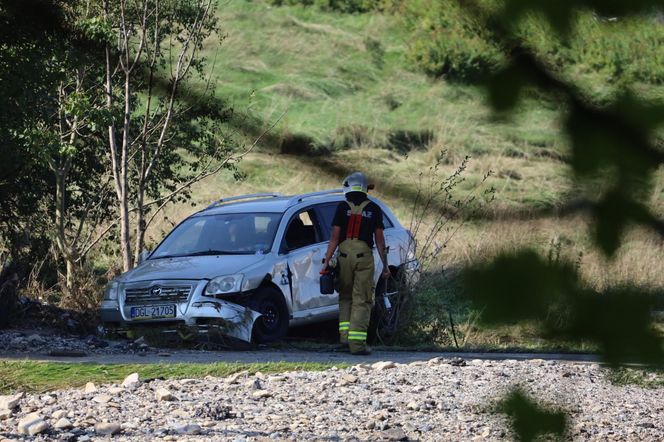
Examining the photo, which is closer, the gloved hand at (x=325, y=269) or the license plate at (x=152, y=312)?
the gloved hand at (x=325, y=269)

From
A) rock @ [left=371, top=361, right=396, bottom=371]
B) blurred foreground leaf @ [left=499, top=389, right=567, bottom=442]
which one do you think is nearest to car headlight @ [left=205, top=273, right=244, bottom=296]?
rock @ [left=371, top=361, right=396, bottom=371]

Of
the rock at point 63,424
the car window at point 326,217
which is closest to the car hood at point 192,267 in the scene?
the car window at point 326,217

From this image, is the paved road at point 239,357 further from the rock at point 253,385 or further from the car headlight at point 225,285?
the rock at point 253,385

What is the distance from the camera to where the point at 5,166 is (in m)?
13.7

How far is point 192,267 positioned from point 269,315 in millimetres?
843

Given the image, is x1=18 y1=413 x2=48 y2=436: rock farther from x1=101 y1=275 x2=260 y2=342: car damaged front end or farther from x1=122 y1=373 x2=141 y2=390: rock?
x1=101 y1=275 x2=260 y2=342: car damaged front end

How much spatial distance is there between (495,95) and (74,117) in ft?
40.4

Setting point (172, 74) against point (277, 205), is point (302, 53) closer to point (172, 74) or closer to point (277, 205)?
point (172, 74)

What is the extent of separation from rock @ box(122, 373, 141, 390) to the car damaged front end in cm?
244

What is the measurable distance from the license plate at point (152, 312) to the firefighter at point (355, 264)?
4.94 feet

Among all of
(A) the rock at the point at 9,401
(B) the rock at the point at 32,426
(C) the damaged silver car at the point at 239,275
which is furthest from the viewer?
(C) the damaged silver car at the point at 239,275

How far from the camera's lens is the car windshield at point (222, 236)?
12180 millimetres

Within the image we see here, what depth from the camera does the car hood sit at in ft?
38.1

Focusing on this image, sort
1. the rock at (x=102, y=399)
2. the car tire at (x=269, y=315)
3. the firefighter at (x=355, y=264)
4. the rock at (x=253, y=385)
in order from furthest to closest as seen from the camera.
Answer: the car tire at (x=269, y=315) → the firefighter at (x=355, y=264) → the rock at (x=253, y=385) → the rock at (x=102, y=399)
